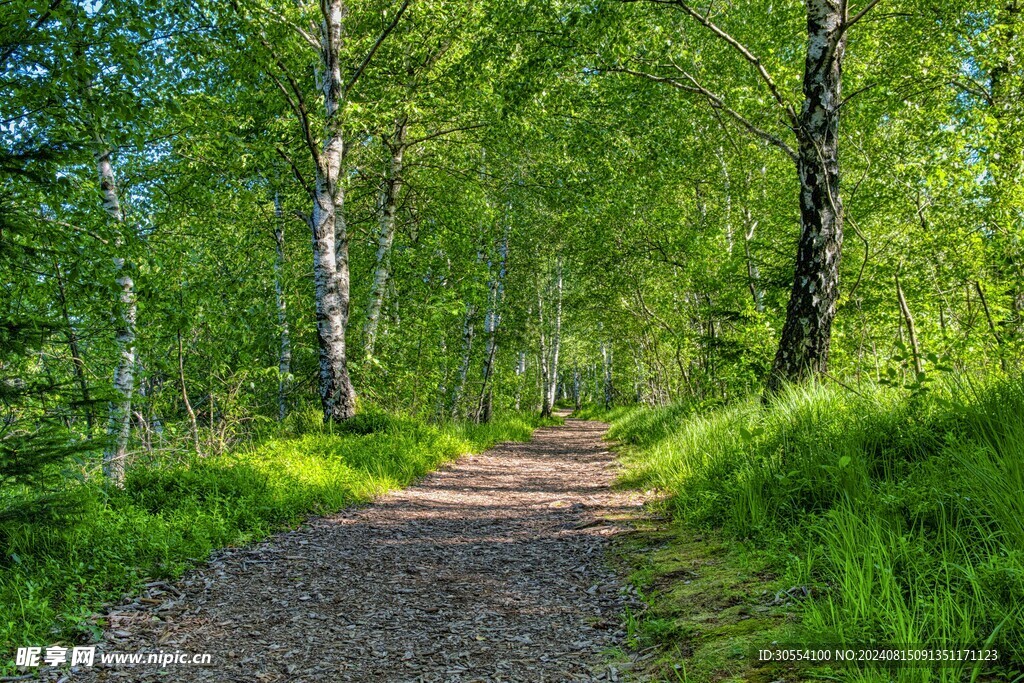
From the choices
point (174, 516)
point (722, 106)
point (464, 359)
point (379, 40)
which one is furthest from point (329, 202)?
point (464, 359)

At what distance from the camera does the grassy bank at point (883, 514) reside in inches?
91.2

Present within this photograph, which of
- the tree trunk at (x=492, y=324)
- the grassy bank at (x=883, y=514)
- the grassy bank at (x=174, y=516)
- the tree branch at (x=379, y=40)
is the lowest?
the grassy bank at (x=174, y=516)

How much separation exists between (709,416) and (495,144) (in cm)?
774

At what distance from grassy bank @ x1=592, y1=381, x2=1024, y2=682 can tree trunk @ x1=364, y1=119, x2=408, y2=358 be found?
26.1 feet

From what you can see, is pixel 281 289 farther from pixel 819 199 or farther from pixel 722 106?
pixel 819 199

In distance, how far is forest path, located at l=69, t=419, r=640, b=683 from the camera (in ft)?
10.8

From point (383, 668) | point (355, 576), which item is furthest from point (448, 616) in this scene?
point (355, 576)

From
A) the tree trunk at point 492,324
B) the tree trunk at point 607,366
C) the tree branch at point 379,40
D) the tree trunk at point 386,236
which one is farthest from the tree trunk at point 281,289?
the tree trunk at point 607,366

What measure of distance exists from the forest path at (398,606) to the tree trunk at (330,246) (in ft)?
11.8

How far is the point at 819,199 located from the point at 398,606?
634cm

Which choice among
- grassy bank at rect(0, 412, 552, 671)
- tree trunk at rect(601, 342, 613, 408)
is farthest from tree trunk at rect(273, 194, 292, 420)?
tree trunk at rect(601, 342, 613, 408)

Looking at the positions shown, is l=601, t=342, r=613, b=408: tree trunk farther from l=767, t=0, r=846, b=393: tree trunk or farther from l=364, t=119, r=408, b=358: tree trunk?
l=767, t=0, r=846, b=393: tree trunk

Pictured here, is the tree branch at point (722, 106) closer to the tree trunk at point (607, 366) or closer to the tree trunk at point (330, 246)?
the tree trunk at point (330, 246)

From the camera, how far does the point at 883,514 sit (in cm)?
344
